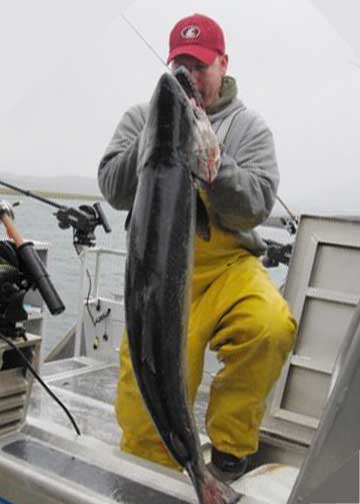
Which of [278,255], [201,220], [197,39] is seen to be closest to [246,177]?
[201,220]

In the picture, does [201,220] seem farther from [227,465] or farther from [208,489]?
[227,465]

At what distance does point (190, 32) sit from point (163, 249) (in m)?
0.92

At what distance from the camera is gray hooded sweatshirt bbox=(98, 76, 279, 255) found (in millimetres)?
1958

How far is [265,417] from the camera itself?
305 centimetres

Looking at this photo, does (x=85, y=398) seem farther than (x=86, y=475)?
Yes

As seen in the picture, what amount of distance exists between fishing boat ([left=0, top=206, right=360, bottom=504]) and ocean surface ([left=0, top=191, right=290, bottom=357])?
0.30 metres

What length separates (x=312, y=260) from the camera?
125 inches

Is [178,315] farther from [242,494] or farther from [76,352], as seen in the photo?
[76,352]

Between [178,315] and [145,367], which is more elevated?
[178,315]

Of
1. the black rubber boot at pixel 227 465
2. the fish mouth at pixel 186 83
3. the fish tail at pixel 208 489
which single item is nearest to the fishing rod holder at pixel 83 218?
the black rubber boot at pixel 227 465

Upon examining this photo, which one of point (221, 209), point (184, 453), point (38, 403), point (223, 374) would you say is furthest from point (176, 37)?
point (38, 403)

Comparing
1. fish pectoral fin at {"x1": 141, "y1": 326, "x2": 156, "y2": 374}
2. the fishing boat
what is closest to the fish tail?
the fishing boat

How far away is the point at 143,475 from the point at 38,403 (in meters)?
1.11

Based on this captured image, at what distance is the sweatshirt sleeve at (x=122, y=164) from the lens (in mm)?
2059
